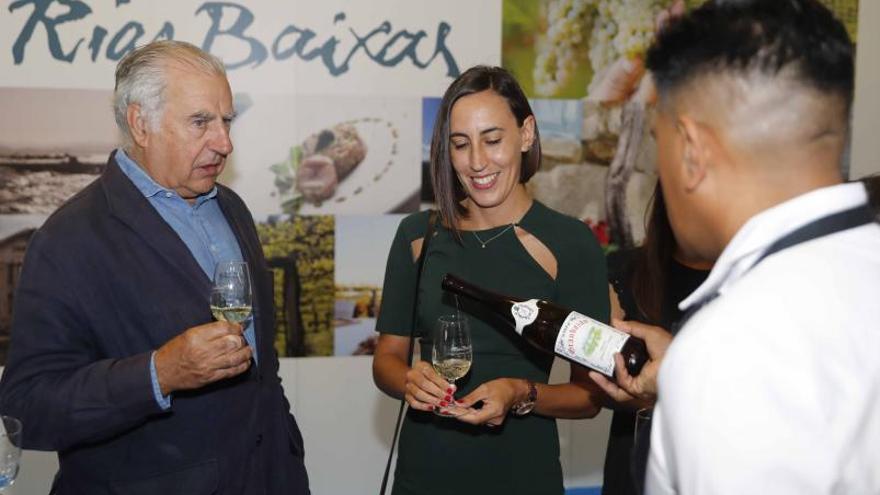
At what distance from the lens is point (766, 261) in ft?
3.43

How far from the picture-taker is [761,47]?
3.62 ft

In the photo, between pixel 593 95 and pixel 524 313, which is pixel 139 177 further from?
pixel 593 95

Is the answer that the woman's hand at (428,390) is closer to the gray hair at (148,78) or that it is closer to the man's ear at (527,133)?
the man's ear at (527,133)

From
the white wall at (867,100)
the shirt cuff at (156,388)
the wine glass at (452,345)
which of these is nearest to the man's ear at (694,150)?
the wine glass at (452,345)

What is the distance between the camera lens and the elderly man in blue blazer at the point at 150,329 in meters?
1.88

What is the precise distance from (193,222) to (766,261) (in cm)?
154

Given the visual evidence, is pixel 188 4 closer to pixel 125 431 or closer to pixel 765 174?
pixel 125 431

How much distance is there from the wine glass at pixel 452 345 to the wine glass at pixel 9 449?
908mm

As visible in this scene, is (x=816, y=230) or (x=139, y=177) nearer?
(x=816, y=230)

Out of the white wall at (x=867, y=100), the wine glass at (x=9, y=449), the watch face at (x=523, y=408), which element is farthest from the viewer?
the white wall at (x=867, y=100)

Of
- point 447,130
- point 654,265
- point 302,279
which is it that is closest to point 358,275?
point 302,279

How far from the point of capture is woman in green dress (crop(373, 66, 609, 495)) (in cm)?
227

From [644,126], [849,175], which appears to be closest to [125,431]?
[644,126]

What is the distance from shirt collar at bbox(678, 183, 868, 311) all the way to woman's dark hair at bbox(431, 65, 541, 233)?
131 cm
